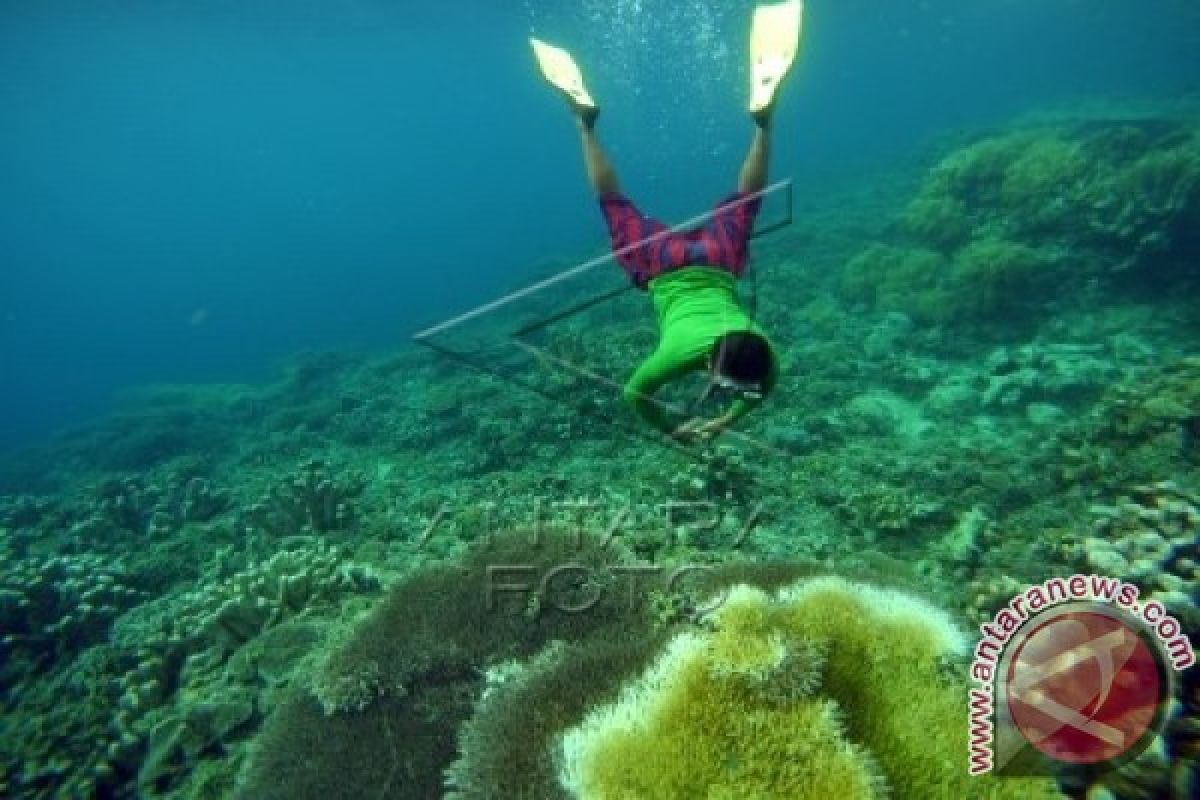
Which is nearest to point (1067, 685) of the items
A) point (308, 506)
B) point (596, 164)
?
point (596, 164)

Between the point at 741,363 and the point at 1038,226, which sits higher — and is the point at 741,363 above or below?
above

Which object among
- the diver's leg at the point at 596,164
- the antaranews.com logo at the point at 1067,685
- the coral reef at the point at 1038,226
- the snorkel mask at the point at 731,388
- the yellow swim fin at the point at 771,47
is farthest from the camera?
the coral reef at the point at 1038,226

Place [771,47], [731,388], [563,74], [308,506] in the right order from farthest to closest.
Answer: [308,506] → [563,74] → [771,47] → [731,388]

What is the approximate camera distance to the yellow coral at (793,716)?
2623mm

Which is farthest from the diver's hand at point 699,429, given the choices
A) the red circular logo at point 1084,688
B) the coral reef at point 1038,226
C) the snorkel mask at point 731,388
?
the coral reef at point 1038,226

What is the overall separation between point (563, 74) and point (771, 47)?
2.53 meters

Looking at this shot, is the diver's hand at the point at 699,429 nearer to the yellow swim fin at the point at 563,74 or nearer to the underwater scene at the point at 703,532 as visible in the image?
the underwater scene at the point at 703,532

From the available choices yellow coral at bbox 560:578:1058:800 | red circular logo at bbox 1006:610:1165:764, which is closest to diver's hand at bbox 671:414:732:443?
yellow coral at bbox 560:578:1058:800

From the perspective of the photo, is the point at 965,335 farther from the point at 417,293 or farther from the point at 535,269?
the point at 417,293

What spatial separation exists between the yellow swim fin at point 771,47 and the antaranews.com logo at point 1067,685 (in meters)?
5.33

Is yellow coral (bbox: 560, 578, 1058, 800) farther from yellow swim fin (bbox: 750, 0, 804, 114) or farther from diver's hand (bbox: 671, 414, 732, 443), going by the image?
yellow swim fin (bbox: 750, 0, 804, 114)

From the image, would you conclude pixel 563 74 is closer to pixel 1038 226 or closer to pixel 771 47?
pixel 771 47

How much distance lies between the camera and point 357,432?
14.6 m

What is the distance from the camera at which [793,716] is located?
110 inches
